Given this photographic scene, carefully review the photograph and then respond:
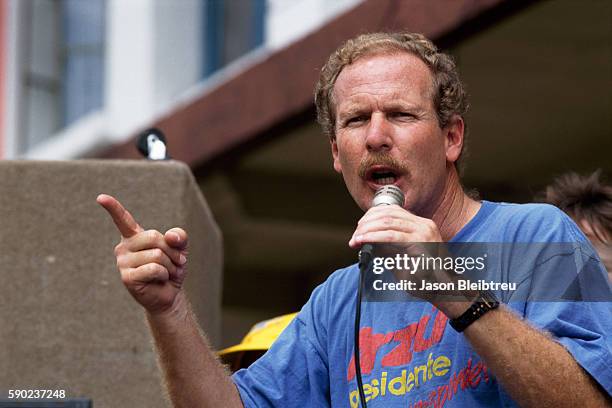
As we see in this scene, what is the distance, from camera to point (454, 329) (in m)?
3.48

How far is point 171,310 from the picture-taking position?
3.69m

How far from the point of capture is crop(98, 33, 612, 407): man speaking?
10.8ft

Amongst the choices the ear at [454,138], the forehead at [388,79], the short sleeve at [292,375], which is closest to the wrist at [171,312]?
the short sleeve at [292,375]

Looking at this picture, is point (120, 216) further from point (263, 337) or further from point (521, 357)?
point (263, 337)

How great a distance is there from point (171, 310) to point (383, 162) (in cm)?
62

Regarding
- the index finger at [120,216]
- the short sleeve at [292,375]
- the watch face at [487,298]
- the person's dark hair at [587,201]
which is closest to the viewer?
the watch face at [487,298]

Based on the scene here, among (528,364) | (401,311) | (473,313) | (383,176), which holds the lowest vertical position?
(528,364)

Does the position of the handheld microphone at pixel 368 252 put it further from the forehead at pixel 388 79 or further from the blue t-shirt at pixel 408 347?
the forehead at pixel 388 79

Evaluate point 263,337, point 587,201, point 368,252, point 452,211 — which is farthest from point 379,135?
point 587,201

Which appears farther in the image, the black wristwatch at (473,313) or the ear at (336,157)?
the ear at (336,157)

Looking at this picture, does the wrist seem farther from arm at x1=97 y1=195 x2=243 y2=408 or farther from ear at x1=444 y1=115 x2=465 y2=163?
ear at x1=444 y1=115 x2=465 y2=163

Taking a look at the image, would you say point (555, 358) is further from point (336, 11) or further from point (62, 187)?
point (336, 11)

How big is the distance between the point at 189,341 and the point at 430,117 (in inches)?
32.8

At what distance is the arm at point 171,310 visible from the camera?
356 centimetres
